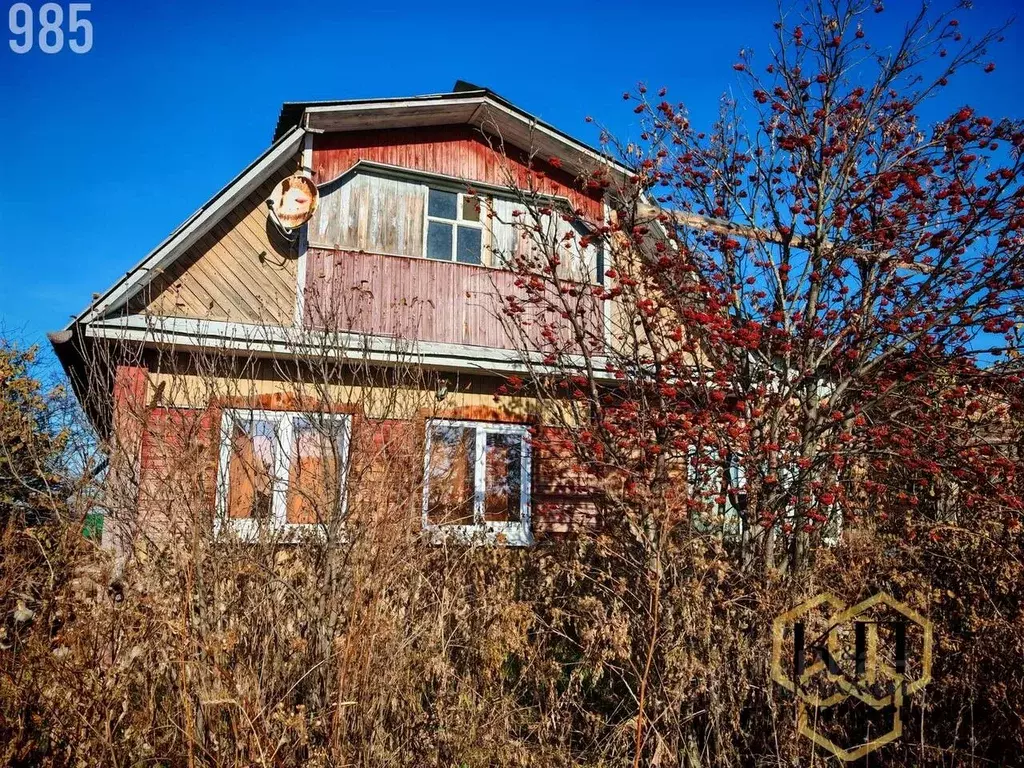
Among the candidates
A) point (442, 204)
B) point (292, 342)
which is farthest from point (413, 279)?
point (292, 342)

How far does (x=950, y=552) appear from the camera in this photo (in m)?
5.08

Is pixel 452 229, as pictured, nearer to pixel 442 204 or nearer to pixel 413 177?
pixel 442 204

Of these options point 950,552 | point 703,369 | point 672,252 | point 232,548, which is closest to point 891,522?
point 950,552

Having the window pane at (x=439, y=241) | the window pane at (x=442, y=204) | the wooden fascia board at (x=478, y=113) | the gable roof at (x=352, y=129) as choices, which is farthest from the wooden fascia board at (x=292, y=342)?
the wooden fascia board at (x=478, y=113)

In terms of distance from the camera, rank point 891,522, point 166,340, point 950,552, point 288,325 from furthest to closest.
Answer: point 288,325, point 166,340, point 891,522, point 950,552

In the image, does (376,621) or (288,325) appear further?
(288,325)

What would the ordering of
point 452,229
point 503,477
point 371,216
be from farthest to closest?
point 452,229 < point 371,216 < point 503,477

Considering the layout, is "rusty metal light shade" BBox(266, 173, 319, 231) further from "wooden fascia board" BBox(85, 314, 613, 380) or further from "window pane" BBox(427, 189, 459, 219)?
"window pane" BBox(427, 189, 459, 219)

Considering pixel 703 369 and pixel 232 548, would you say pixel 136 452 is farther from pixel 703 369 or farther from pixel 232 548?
pixel 703 369

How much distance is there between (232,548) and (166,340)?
4310 millimetres

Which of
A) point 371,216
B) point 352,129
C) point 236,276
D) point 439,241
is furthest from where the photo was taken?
point 439,241

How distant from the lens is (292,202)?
927 cm

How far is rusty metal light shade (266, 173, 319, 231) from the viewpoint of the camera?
30.1 ft

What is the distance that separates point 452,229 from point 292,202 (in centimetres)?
211
